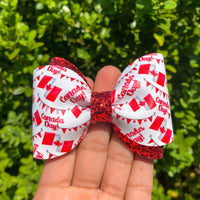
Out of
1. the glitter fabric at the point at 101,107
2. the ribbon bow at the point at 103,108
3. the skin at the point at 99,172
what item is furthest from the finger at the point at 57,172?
the glitter fabric at the point at 101,107

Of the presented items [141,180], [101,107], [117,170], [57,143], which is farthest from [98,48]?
[141,180]

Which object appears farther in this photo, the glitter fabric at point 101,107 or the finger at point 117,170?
the finger at point 117,170

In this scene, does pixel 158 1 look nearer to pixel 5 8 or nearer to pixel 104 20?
pixel 104 20

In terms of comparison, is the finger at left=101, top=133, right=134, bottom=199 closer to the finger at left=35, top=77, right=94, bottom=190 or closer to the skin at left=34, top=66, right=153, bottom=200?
the skin at left=34, top=66, right=153, bottom=200

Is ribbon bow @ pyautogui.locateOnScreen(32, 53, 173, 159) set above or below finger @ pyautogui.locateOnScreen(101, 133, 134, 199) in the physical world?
above

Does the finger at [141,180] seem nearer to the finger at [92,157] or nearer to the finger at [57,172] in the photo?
the finger at [92,157]

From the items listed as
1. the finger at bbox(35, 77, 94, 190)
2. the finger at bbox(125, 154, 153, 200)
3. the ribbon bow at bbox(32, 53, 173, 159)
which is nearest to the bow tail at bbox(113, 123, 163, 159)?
the ribbon bow at bbox(32, 53, 173, 159)

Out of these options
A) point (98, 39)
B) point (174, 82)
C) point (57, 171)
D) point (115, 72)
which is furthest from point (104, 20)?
point (57, 171)
